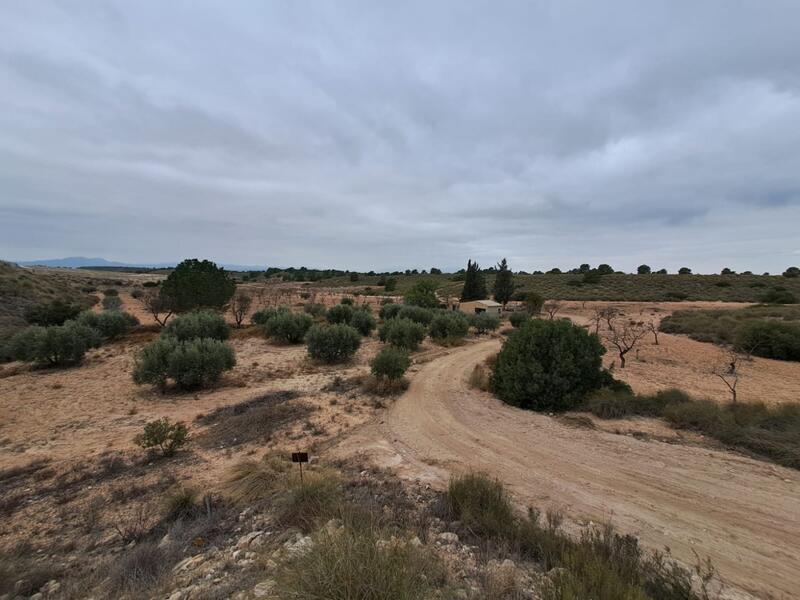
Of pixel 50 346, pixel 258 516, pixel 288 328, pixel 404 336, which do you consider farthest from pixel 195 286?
pixel 258 516

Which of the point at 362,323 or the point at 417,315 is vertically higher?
the point at 417,315

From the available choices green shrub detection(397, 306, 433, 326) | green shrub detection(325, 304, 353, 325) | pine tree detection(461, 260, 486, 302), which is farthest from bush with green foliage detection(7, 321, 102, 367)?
pine tree detection(461, 260, 486, 302)

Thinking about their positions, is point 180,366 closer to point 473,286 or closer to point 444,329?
point 444,329

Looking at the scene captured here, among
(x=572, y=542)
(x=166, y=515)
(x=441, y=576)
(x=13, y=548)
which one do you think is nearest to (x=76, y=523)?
(x=13, y=548)

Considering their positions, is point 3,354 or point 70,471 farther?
point 3,354

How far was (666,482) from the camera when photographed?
6.07 meters

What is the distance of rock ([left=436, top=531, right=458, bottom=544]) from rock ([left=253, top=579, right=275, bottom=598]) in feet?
6.24

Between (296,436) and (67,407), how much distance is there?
24.7 ft

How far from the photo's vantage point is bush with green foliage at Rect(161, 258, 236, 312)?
25703 millimetres

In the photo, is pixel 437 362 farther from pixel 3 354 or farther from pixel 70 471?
pixel 3 354

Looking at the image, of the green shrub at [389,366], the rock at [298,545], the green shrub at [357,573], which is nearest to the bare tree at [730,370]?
the green shrub at [389,366]

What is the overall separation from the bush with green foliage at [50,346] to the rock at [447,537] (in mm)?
17373

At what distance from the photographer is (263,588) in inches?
130

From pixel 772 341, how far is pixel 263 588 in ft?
86.3
